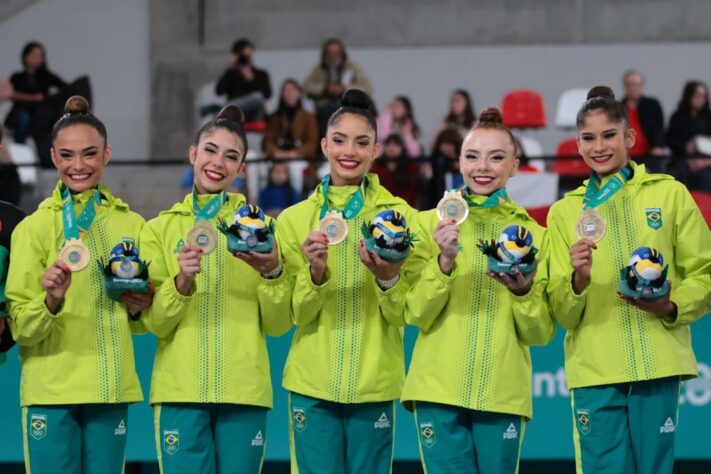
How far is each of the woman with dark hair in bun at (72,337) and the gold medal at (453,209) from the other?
4.39 feet

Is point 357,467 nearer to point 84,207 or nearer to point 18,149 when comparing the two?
point 84,207

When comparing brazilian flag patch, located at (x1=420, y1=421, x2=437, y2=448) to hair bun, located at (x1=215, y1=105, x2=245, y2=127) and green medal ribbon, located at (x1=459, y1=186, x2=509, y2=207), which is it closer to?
green medal ribbon, located at (x1=459, y1=186, x2=509, y2=207)

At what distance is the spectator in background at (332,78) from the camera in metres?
12.9

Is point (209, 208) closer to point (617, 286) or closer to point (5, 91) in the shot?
point (617, 286)

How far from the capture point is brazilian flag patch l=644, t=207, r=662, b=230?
6.24m

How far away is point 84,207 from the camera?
21.1ft

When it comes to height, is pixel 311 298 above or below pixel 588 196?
below

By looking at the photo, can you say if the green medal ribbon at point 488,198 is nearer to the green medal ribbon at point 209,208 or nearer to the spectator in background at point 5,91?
the green medal ribbon at point 209,208

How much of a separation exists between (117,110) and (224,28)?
4.94 ft

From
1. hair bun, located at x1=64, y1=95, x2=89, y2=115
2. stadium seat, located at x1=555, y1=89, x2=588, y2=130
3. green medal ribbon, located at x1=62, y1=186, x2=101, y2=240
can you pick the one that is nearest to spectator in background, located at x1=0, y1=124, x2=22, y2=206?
hair bun, located at x1=64, y1=95, x2=89, y2=115

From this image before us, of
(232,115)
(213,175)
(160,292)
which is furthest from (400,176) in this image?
(160,292)

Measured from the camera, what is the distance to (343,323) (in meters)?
6.30

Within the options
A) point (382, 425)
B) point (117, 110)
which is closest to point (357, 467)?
point (382, 425)

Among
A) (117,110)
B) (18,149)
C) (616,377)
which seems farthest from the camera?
(117,110)
